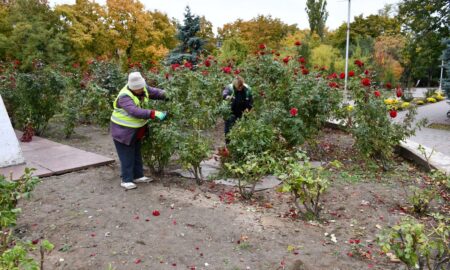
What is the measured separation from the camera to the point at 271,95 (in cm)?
651

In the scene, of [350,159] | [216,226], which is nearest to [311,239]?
[216,226]

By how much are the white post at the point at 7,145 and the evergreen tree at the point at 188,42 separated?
12.8 metres

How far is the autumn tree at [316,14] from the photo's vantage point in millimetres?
34344

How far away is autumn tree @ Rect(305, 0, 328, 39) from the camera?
34.3m

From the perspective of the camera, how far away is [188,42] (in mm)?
18406

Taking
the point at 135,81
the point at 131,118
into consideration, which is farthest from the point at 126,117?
the point at 135,81

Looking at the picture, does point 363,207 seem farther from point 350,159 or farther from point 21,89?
point 21,89

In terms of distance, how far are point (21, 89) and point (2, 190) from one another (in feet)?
18.5

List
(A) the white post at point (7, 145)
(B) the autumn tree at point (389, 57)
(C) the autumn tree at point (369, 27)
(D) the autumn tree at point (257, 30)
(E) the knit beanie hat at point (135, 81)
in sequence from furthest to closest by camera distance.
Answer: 1. (C) the autumn tree at point (369, 27)
2. (D) the autumn tree at point (257, 30)
3. (B) the autumn tree at point (389, 57)
4. (A) the white post at point (7, 145)
5. (E) the knit beanie hat at point (135, 81)

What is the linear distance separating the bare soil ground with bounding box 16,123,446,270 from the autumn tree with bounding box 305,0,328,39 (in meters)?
31.8

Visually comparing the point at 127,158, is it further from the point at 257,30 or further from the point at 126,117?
the point at 257,30

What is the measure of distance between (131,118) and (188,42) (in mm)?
14407

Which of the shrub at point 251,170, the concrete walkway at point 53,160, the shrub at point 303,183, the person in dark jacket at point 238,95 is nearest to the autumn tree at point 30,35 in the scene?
the concrete walkway at point 53,160

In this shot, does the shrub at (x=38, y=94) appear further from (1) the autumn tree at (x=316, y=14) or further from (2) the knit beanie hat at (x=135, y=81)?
(1) the autumn tree at (x=316, y=14)
